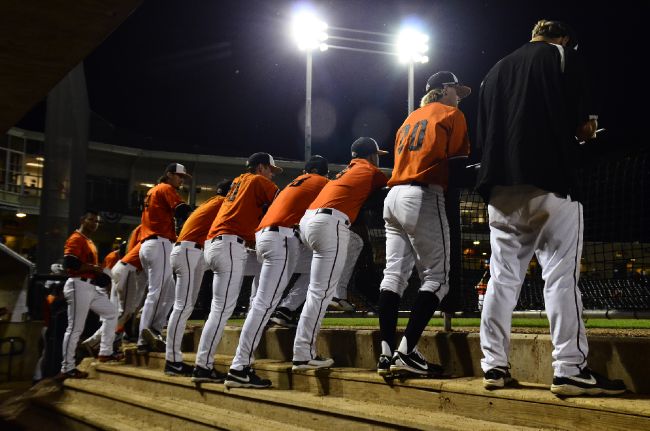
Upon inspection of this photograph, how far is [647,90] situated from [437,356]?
3681 centimetres

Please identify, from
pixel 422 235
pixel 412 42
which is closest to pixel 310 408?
pixel 422 235

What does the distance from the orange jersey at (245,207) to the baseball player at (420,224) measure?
1805 mm

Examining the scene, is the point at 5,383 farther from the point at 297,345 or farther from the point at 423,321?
the point at 423,321

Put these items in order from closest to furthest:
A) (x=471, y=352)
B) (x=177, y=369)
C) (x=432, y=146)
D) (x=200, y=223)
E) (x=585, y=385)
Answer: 1. (x=585, y=385)
2. (x=471, y=352)
3. (x=432, y=146)
4. (x=177, y=369)
5. (x=200, y=223)

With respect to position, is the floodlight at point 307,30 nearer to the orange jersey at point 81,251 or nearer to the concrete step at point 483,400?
the orange jersey at point 81,251

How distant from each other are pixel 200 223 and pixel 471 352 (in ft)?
11.8

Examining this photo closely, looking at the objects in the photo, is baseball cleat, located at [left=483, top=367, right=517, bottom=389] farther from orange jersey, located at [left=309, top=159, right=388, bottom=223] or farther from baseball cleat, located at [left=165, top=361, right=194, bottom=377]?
baseball cleat, located at [left=165, top=361, right=194, bottom=377]

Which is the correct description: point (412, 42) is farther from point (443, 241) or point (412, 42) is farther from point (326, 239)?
point (443, 241)

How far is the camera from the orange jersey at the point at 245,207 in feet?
18.3

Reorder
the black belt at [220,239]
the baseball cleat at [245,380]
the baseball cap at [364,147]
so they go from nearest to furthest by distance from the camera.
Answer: the baseball cleat at [245,380], the baseball cap at [364,147], the black belt at [220,239]

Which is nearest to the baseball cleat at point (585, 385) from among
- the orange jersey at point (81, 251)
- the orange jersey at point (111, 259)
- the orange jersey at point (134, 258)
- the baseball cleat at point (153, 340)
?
the baseball cleat at point (153, 340)

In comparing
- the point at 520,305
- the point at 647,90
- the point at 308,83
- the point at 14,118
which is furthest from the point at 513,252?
the point at 647,90

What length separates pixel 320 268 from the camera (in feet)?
15.8

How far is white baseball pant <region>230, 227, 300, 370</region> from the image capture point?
16.2ft
